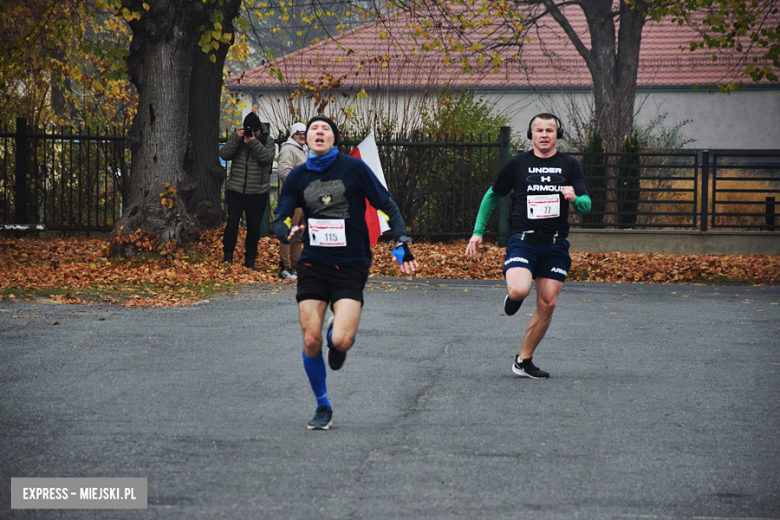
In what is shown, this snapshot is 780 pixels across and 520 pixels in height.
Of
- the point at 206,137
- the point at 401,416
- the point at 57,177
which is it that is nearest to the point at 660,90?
the point at 206,137

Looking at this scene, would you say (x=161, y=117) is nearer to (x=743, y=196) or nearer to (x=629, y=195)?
(x=629, y=195)

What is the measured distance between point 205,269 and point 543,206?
263 inches

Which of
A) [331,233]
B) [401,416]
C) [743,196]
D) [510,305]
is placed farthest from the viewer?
[743,196]

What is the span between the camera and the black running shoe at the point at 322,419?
5.03m

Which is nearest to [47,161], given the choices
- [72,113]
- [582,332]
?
[72,113]

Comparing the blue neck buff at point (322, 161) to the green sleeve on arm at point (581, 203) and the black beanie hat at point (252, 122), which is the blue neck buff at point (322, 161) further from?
the black beanie hat at point (252, 122)

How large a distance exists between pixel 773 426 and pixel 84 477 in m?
3.80

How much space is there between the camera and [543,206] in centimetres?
652

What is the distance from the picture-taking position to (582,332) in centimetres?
873

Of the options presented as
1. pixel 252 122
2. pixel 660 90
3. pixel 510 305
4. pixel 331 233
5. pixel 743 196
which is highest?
pixel 660 90

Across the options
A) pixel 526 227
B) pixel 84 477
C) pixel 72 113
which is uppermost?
pixel 72 113

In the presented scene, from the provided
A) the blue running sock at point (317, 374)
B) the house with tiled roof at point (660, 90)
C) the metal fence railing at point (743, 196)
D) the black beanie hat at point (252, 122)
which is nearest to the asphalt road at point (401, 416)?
the blue running sock at point (317, 374)

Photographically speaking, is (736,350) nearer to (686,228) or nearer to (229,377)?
(229,377)

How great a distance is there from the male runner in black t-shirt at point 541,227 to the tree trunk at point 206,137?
8872 millimetres
